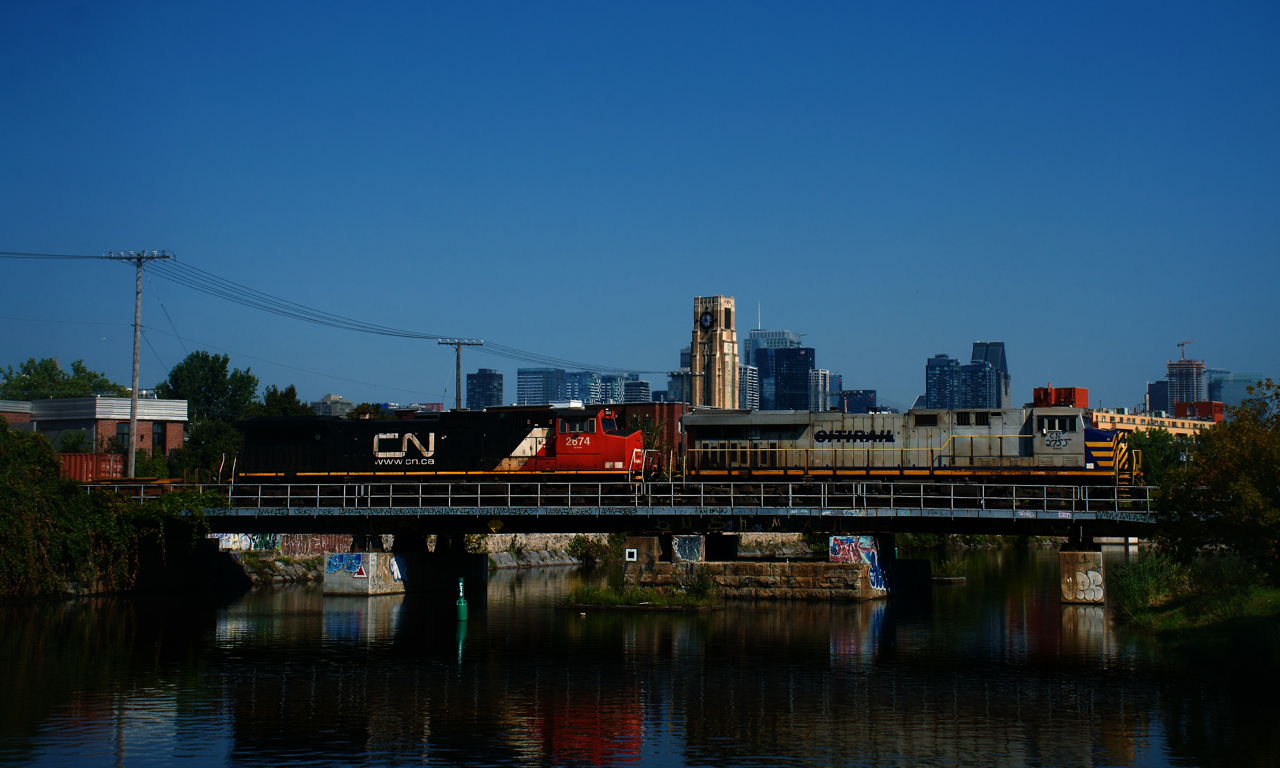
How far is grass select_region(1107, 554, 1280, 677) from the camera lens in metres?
30.3

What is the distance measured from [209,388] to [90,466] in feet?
264

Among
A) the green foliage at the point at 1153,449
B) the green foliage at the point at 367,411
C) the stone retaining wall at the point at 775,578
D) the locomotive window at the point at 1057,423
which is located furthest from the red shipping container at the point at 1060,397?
the green foliage at the point at 1153,449

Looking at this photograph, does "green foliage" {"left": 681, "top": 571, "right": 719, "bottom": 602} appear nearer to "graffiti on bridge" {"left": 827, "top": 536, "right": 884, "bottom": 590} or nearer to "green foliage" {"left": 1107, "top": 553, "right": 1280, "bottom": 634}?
"graffiti on bridge" {"left": 827, "top": 536, "right": 884, "bottom": 590}

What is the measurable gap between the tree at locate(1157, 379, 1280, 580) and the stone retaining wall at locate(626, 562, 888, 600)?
56.3 feet

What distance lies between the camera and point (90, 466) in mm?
57656

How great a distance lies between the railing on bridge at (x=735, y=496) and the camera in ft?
139

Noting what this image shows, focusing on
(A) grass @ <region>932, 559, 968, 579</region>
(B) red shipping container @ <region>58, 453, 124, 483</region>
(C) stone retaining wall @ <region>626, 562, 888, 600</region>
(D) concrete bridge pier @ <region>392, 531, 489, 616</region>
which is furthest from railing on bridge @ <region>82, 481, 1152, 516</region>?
(A) grass @ <region>932, 559, 968, 579</region>

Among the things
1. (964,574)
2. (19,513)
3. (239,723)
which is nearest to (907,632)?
(239,723)

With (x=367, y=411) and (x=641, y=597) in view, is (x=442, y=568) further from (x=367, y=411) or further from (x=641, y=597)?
(x=367, y=411)

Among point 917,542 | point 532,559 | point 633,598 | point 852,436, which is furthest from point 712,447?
point 917,542

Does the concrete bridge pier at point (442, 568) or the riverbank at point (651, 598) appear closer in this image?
the riverbank at point (651, 598)

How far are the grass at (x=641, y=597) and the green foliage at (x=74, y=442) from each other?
60747 millimetres

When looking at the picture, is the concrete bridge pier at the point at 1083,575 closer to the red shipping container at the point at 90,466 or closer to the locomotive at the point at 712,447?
the locomotive at the point at 712,447

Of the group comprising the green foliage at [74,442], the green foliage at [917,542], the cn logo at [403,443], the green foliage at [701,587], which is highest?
the green foliage at [74,442]
